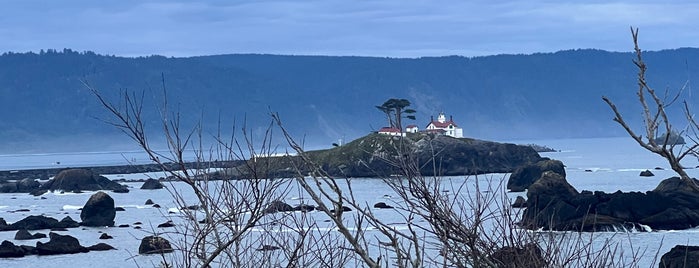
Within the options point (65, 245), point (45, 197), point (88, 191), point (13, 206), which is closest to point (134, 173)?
point (88, 191)

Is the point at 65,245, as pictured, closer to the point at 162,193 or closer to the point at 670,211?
the point at 670,211

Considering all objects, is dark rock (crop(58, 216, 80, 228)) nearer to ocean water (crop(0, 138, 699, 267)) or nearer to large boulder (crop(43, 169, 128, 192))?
ocean water (crop(0, 138, 699, 267))

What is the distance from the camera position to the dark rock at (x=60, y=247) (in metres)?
55.8

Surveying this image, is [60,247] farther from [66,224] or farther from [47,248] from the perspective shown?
[66,224]

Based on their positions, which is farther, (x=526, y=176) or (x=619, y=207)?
(x=526, y=176)

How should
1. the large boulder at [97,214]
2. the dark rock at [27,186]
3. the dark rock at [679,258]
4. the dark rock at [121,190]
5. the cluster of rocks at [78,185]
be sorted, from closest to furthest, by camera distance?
the dark rock at [679,258]
the large boulder at [97,214]
the dark rock at [121,190]
the cluster of rocks at [78,185]
the dark rock at [27,186]

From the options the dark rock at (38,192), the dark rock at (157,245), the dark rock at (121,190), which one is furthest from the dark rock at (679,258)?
the dark rock at (38,192)

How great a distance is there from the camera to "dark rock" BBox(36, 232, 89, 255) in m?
55.8

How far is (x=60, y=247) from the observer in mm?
56438

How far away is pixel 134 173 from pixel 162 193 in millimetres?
57986

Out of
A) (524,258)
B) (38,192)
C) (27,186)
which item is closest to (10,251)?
(524,258)

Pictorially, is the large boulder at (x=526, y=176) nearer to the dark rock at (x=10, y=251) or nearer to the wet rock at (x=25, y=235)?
the wet rock at (x=25, y=235)

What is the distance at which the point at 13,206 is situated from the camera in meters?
94.6

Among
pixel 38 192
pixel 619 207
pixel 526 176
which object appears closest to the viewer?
pixel 619 207
